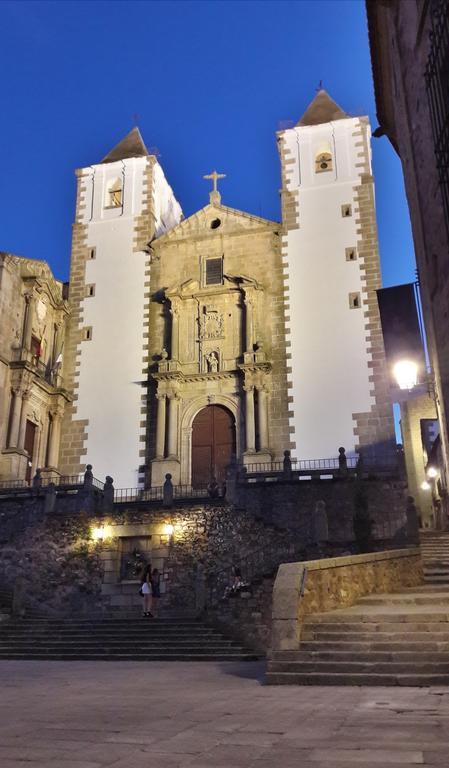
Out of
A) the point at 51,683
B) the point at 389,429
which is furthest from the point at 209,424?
the point at 51,683

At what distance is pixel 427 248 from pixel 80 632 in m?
11.2

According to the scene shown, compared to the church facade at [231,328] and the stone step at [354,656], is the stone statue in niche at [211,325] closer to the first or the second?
the church facade at [231,328]

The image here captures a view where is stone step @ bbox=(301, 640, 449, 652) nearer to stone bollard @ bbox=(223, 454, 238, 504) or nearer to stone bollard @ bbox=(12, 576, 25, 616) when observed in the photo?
stone bollard @ bbox=(12, 576, 25, 616)

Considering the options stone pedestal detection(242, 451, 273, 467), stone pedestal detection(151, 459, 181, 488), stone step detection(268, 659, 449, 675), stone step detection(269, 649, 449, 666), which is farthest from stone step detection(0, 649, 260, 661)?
stone pedestal detection(242, 451, 273, 467)

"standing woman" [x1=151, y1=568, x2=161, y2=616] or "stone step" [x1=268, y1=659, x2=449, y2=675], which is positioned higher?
"standing woman" [x1=151, y1=568, x2=161, y2=616]

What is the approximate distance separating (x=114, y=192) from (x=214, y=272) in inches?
273

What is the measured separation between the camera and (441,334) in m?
11.9

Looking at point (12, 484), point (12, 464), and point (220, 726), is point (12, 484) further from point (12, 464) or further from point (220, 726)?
point (220, 726)

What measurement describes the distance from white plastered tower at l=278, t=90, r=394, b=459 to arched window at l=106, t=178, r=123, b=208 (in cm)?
758

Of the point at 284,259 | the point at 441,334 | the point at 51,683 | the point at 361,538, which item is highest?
the point at 284,259

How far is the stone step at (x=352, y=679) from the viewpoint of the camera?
24.4 feet

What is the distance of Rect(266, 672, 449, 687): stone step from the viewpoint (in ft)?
24.4

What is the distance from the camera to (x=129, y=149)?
109ft

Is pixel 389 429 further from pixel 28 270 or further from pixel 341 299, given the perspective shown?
pixel 28 270
